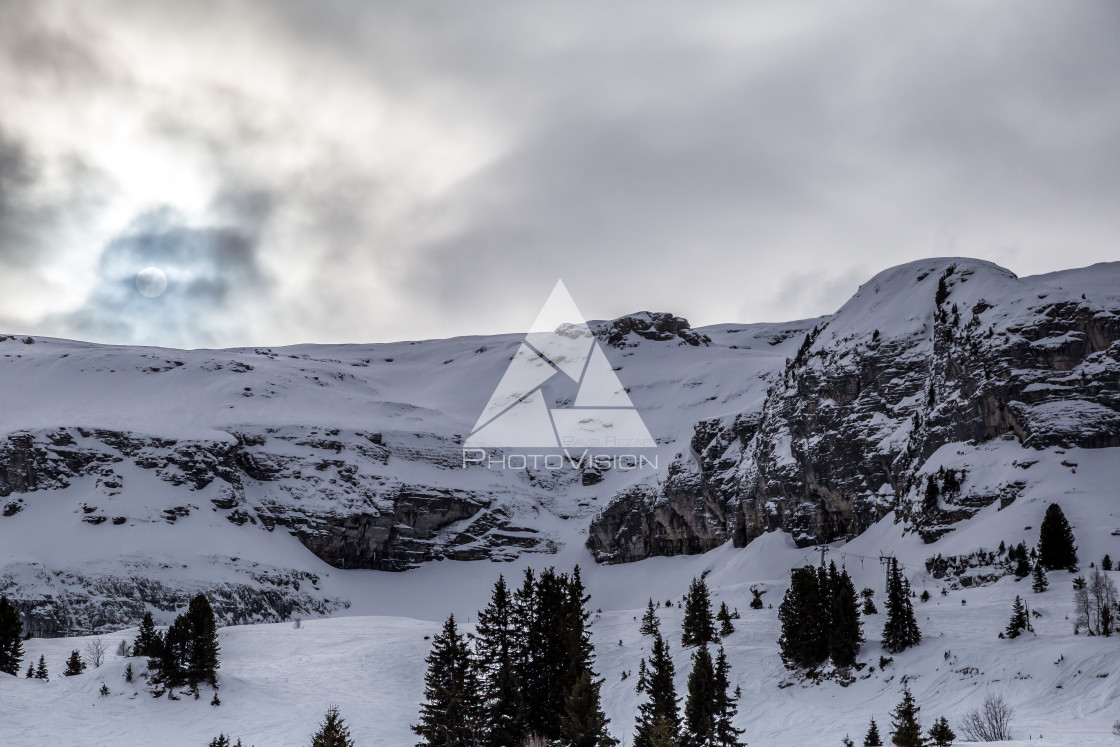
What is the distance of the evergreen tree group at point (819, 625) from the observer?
51.6 meters

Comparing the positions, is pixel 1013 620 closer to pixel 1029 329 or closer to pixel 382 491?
pixel 1029 329

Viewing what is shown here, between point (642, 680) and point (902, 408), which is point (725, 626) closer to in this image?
point (642, 680)

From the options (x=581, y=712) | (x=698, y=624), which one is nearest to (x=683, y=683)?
(x=698, y=624)

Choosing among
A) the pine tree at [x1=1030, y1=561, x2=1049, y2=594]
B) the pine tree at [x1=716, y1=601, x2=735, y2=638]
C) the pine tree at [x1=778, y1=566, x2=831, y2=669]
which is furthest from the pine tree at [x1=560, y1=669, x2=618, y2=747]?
the pine tree at [x1=1030, y1=561, x2=1049, y2=594]

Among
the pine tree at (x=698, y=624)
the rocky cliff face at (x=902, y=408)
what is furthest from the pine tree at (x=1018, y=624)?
the rocky cliff face at (x=902, y=408)

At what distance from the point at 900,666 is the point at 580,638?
Result: 19.7 meters

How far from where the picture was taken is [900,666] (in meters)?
48.4

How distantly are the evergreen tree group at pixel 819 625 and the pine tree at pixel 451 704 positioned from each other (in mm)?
23275

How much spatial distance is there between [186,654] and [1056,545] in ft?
181

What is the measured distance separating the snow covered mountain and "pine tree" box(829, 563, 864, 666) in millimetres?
28789

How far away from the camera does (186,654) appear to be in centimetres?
4822

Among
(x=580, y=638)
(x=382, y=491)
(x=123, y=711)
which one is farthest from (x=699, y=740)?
(x=382, y=491)

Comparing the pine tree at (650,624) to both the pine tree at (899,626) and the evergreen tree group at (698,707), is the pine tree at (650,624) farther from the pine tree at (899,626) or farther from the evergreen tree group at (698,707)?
the evergreen tree group at (698,707)

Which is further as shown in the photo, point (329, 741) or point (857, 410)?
point (857, 410)
